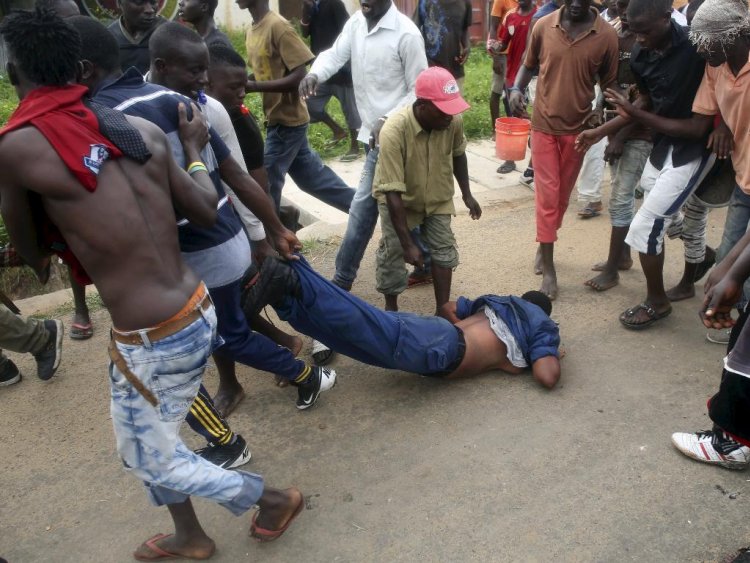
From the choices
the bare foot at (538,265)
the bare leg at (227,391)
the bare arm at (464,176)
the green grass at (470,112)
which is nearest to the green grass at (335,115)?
the green grass at (470,112)

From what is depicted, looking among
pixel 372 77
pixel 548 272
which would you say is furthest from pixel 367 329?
pixel 372 77

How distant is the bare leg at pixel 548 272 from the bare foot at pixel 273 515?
7.62ft

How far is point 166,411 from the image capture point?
220 cm

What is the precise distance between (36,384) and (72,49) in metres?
2.33

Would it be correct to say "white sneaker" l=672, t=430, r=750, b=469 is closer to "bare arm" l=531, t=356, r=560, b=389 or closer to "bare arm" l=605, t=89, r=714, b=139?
"bare arm" l=531, t=356, r=560, b=389

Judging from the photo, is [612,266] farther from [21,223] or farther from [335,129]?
[335,129]

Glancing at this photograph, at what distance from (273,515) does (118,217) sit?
126cm

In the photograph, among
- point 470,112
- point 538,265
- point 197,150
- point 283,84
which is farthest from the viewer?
point 470,112

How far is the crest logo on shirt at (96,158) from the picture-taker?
6.22 feet

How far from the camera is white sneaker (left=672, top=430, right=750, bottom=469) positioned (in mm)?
2838

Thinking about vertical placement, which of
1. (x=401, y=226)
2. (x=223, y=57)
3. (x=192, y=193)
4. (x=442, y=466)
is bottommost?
(x=442, y=466)

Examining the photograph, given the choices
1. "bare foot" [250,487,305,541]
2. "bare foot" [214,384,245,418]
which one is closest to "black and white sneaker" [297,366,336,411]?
"bare foot" [214,384,245,418]

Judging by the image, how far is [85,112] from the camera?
1.96m

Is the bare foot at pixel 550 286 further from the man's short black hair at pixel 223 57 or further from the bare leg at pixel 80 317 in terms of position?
the bare leg at pixel 80 317
